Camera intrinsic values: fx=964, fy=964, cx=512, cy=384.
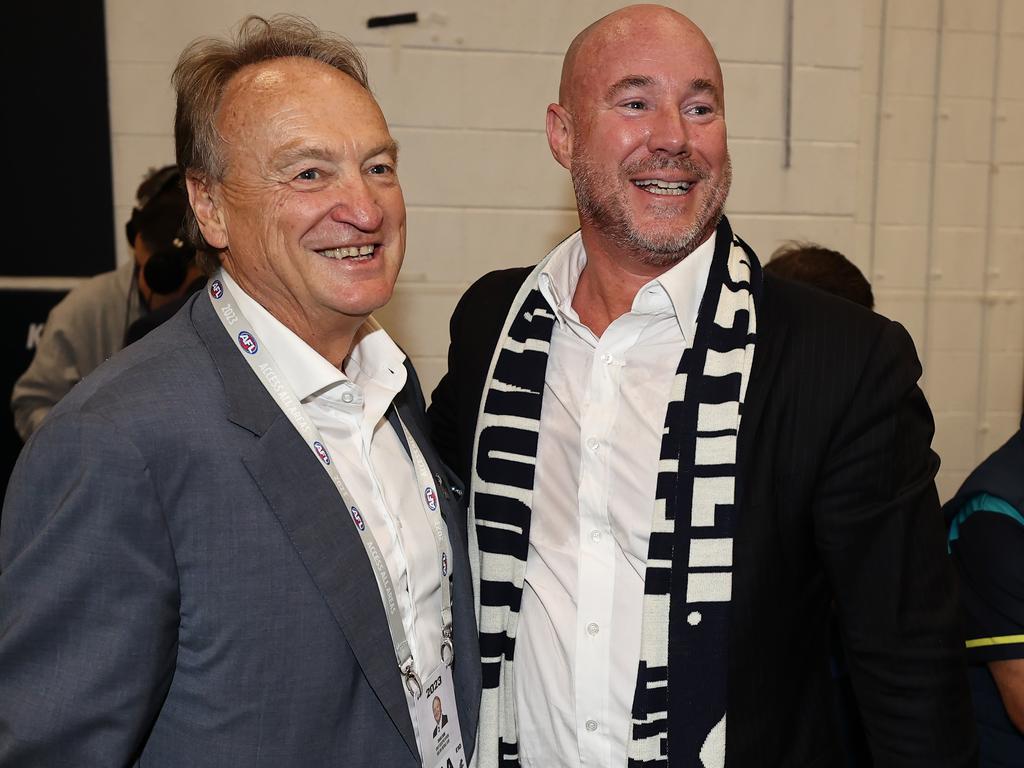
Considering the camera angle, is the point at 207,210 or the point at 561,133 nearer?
the point at 207,210

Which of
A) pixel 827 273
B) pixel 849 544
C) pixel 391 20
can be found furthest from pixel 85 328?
pixel 849 544

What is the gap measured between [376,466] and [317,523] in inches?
9.2

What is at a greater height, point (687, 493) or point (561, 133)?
point (561, 133)

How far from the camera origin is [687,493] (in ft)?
4.89

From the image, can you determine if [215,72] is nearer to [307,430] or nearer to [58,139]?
[307,430]

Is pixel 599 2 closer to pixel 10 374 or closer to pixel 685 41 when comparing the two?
pixel 685 41

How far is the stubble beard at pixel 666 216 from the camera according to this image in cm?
169

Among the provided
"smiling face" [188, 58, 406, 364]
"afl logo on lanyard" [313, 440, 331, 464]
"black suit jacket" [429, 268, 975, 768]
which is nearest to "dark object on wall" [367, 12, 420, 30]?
"smiling face" [188, 58, 406, 364]

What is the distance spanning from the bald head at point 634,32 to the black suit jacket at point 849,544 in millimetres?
565

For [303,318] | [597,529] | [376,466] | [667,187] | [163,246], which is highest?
[667,187]

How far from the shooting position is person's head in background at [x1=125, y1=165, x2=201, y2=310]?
278 cm

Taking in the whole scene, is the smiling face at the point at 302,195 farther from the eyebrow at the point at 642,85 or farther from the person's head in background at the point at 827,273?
the person's head in background at the point at 827,273

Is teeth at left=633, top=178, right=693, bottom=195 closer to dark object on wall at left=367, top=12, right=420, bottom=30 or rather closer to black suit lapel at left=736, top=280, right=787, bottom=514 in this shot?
black suit lapel at left=736, top=280, right=787, bottom=514

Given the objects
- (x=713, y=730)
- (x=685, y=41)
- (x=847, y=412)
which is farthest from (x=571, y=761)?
(x=685, y=41)
